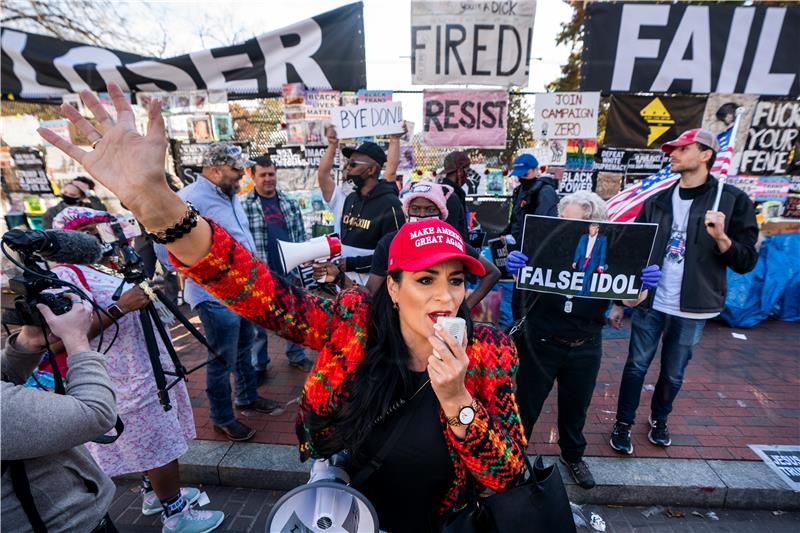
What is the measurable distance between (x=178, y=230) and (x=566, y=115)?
6101 mm

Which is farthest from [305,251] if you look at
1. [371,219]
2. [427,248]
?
[371,219]

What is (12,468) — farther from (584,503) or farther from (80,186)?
(80,186)

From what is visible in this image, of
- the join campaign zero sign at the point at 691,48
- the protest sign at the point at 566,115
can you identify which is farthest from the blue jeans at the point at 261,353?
the join campaign zero sign at the point at 691,48

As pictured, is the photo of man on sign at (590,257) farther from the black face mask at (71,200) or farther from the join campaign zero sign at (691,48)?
the black face mask at (71,200)

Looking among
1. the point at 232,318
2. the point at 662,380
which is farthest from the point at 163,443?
the point at 662,380

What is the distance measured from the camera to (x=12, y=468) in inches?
50.6

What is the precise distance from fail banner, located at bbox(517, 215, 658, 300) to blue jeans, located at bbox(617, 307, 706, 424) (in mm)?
751

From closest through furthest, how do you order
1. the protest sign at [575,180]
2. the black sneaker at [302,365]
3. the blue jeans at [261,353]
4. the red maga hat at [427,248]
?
the red maga hat at [427,248]
the blue jeans at [261,353]
the black sneaker at [302,365]
the protest sign at [575,180]

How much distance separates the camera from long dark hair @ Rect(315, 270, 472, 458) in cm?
155

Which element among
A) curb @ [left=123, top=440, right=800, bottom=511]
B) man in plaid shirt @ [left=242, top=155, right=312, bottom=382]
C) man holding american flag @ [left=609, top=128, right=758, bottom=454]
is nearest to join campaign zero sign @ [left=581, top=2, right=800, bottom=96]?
man holding american flag @ [left=609, top=128, right=758, bottom=454]

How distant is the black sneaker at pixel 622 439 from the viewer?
322 centimetres

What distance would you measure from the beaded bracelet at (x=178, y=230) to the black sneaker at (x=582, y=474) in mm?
3184

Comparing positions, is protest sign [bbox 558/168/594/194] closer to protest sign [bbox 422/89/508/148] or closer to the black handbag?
protest sign [bbox 422/89/508/148]

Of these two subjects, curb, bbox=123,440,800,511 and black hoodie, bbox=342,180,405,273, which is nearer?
curb, bbox=123,440,800,511
